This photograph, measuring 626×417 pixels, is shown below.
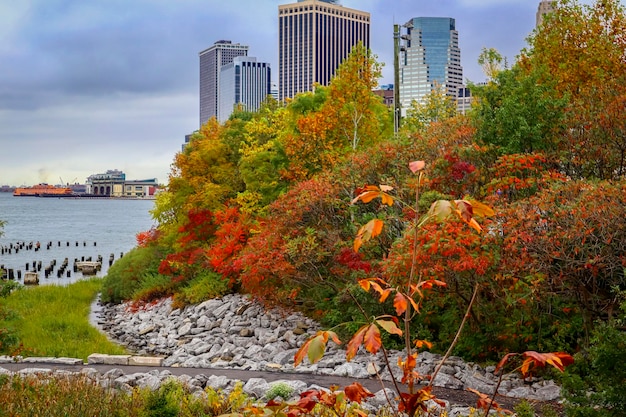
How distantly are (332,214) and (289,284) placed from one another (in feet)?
8.06

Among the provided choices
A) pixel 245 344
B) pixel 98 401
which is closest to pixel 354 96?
pixel 245 344

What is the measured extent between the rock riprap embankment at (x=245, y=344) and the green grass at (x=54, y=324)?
1289mm

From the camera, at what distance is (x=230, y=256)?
21219 mm

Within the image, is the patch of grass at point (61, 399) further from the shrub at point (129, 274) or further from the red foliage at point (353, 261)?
the shrub at point (129, 274)

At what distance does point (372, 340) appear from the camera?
336 centimetres

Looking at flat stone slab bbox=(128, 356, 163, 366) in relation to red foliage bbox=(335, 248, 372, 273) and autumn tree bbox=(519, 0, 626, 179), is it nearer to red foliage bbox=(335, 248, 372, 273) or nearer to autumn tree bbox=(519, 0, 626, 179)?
red foliage bbox=(335, 248, 372, 273)

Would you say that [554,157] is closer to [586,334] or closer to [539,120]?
[539,120]

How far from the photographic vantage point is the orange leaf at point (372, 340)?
10.9 ft

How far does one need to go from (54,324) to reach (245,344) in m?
7.41

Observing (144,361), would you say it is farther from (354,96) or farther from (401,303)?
(354,96)

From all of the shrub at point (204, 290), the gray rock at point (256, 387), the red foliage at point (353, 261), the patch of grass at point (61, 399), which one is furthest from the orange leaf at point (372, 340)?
the shrub at point (204, 290)

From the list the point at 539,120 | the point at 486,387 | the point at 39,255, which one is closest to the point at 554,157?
the point at 539,120

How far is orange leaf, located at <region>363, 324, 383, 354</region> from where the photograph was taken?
3312 mm

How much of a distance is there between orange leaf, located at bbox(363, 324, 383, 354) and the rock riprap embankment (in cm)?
596
